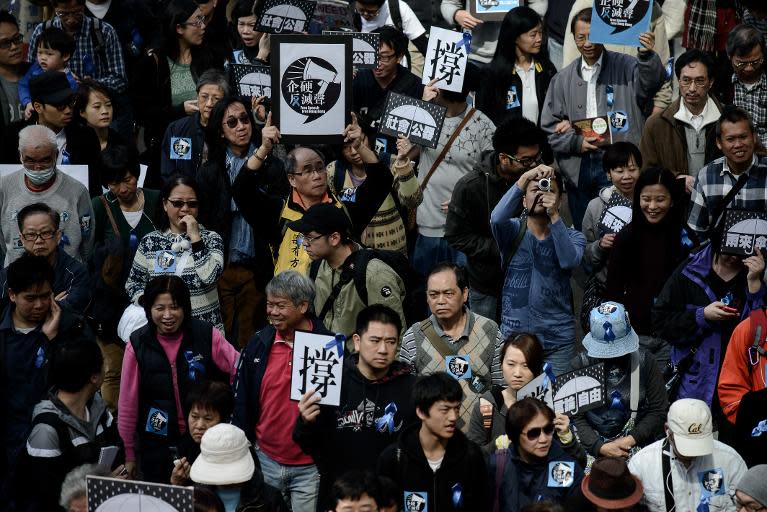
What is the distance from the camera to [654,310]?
10875 millimetres

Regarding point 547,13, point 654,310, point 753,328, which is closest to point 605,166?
point 654,310

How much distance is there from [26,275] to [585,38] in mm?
5246

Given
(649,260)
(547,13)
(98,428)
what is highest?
(547,13)

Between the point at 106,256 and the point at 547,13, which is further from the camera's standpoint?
the point at 547,13

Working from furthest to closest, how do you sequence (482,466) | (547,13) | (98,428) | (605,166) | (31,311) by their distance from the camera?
(547,13) < (605,166) < (31,311) < (98,428) < (482,466)

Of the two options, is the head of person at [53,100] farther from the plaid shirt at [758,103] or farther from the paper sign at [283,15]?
the plaid shirt at [758,103]

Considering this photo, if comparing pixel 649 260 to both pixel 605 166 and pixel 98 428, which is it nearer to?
pixel 605 166

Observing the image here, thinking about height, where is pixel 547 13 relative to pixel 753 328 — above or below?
above

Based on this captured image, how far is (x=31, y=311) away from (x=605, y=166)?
4406 millimetres

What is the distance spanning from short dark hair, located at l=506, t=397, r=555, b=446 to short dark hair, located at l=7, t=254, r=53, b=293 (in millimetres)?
3284

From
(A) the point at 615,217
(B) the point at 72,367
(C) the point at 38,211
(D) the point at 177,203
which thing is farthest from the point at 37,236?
(A) the point at 615,217

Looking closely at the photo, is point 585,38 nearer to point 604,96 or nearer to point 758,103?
point 604,96

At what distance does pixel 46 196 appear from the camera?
1213 centimetres

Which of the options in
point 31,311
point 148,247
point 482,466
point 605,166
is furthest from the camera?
point 605,166
